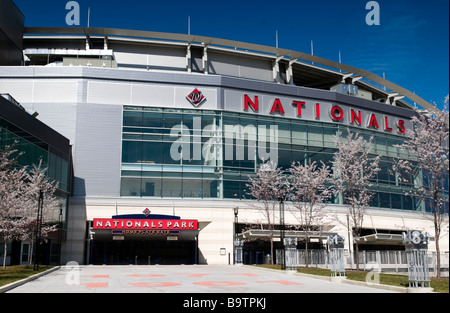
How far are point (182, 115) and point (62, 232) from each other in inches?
→ 696

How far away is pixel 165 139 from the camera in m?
56.0

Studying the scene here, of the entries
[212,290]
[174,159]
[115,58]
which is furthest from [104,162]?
[212,290]

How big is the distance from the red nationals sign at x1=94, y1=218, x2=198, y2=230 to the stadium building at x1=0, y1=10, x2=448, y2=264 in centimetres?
10

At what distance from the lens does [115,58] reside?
205 feet

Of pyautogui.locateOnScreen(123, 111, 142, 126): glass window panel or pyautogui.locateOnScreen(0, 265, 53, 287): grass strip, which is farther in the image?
pyautogui.locateOnScreen(123, 111, 142, 126): glass window panel

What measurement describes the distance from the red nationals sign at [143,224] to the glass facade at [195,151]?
4908mm

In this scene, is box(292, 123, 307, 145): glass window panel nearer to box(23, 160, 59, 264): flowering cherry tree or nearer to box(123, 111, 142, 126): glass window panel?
box(123, 111, 142, 126): glass window panel

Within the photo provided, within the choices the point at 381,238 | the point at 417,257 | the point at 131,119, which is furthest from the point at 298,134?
the point at 417,257

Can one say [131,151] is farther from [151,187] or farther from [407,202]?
[407,202]

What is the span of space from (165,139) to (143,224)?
33.9ft

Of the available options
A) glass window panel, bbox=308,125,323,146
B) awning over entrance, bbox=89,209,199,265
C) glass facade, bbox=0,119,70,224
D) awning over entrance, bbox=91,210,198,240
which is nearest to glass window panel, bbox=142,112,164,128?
glass facade, bbox=0,119,70,224

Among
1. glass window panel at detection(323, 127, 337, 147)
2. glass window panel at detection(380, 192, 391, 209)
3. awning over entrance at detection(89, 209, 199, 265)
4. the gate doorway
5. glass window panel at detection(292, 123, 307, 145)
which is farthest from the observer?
glass window panel at detection(380, 192, 391, 209)

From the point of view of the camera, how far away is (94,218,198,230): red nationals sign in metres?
49.9
